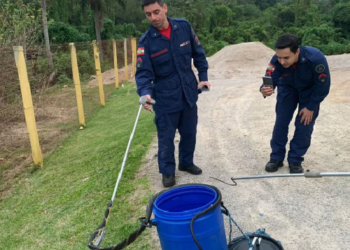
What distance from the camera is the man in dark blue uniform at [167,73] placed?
399cm

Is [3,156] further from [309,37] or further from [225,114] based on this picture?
[309,37]

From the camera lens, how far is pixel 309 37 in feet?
84.6

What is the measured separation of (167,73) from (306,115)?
152 cm

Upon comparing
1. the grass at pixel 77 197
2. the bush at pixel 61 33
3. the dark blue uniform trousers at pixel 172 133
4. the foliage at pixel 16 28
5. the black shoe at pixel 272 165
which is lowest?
the bush at pixel 61 33

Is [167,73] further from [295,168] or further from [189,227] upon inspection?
[189,227]

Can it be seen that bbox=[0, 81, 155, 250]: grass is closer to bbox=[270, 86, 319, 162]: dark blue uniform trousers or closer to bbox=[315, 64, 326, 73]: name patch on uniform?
bbox=[270, 86, 319, 162]: dark blue uniform trousers

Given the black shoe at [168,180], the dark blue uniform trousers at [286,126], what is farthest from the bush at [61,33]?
the dark blue uniform trousers at [286,126]

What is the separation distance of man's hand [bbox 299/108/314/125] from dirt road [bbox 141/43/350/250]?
2.05ft

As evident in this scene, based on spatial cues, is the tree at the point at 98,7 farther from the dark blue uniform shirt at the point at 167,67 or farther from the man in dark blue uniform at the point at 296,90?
the man in dark blue uniform at the point at 296,90

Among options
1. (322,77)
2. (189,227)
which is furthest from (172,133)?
(189,227)

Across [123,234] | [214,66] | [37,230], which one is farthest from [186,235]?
[214,66]

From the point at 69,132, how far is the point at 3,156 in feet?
5.49

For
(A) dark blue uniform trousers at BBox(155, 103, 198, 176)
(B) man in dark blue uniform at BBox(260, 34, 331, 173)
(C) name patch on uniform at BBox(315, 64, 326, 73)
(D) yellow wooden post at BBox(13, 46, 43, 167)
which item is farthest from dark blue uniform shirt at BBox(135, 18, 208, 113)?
(D) yellow wooden post at BBox(13, 46, 43, 167)

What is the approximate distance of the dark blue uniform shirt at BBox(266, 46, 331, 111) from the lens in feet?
13.0
